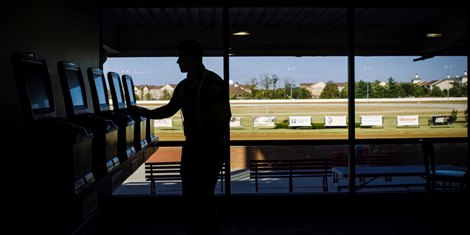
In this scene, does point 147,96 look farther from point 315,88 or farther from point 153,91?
point 315,88

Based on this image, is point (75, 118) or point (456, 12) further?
point (456, 12)

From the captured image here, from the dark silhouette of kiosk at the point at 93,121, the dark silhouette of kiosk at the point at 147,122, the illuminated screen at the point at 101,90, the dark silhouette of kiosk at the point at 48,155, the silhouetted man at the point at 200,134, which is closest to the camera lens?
the dark silhouette of kiosk at the point at 48,155

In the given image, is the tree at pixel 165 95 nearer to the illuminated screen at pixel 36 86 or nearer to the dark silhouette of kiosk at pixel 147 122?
the dark silhouette of kiosk at pixel 147 122

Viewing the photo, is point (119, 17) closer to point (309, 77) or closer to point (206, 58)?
point (206, 58)

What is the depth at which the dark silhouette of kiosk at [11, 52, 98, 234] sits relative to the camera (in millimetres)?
2379

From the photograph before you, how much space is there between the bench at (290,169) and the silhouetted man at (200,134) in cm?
265

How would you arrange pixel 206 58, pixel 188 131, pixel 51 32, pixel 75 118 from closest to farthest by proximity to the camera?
pixel 75 118 < pixel 188 131 < pixel 51 32 < pixel 206 58

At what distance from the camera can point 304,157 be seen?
614cm

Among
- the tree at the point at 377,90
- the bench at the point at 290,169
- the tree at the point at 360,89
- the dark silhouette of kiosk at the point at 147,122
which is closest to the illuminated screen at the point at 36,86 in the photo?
the dark silhouette of kiosk at the point at 147,122

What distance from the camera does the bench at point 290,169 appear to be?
19.6 ft

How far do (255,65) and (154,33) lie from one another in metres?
1.40

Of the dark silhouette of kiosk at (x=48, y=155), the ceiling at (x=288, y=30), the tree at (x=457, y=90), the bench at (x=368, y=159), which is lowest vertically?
the bench at (x=368, y=159)

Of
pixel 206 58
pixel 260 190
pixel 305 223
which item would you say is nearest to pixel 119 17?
pixel 206 58

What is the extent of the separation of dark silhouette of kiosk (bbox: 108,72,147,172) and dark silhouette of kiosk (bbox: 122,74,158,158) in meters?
0.11
